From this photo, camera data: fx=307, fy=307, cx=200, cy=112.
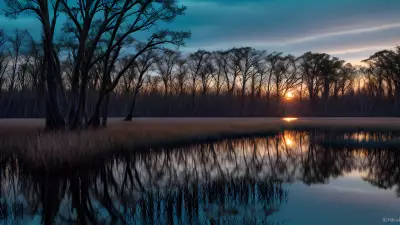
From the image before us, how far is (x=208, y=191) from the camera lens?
24.1ft

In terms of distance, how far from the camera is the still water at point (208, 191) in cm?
624

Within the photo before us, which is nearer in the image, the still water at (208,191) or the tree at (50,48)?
the still water at (208,191)

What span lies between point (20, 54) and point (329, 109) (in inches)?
2046

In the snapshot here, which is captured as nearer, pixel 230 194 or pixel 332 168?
→ pixel 230 194

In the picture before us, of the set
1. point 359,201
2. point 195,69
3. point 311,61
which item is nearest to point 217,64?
point 195,69

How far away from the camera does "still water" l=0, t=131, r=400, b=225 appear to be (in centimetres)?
624

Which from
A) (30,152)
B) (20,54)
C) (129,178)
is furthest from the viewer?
(20,54)

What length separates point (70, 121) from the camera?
60.5 ft

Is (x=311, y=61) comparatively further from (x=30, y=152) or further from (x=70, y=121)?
(x=30, y=152)

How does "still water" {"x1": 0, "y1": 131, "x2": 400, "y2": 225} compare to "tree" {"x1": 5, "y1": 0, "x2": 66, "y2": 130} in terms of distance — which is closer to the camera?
"still water" {"x1": 0, "y1": 131, "x2": 400, "y2": 225}

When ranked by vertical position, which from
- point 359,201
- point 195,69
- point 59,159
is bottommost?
point 359,201

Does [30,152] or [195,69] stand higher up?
[195,69]

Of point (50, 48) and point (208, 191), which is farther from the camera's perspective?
point (50, 48)

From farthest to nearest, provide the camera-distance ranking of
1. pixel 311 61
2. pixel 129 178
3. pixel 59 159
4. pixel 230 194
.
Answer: pixel 311 61
pixel 59 159
pixel 129 178
pixel 230 194
